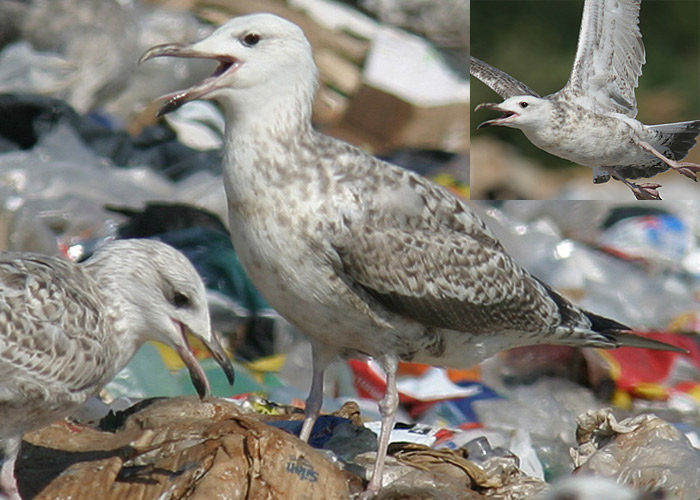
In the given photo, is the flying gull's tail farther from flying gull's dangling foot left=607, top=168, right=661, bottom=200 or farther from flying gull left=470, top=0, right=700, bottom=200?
flying gull's dangling foot left=607, top=168, right=661, bottom=200

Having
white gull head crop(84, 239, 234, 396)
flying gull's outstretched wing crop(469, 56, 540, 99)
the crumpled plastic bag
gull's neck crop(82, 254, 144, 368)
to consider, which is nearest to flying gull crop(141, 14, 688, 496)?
white gull head crop(84, 239, 234, 396)

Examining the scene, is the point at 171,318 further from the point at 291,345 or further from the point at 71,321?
the point at 291,345

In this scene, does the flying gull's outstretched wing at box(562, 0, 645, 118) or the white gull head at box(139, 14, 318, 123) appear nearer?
the white gull head at box(139, 14, 318, 123)

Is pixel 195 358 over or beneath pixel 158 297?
beneath

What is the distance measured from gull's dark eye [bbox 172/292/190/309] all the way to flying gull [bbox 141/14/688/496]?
0.19 m

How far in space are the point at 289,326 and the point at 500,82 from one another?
1.44 m

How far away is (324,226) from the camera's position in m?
3.48

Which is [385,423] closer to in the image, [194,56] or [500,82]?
[194,56]

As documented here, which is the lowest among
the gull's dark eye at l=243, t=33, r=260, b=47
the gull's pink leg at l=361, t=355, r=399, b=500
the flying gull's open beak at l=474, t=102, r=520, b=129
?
the gull's pink leg at l=361, t=355, r=399, b=500

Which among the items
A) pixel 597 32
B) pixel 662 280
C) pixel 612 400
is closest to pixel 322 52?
pixel 662 280

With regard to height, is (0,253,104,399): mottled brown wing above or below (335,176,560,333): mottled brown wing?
below

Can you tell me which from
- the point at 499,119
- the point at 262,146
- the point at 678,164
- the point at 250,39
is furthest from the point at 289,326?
the point at 250,39

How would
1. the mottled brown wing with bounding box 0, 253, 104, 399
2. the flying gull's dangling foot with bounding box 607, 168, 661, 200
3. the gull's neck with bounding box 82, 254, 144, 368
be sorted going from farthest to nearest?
1. the flying gull's dangling foot with bounding box 607, 168, 661, 200
2. the gull's neck with bounding box 82, 254, 144, 368
3. the mottled brown wing with bounding box 0, 253, 104, 399

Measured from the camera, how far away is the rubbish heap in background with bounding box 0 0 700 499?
354 cm
